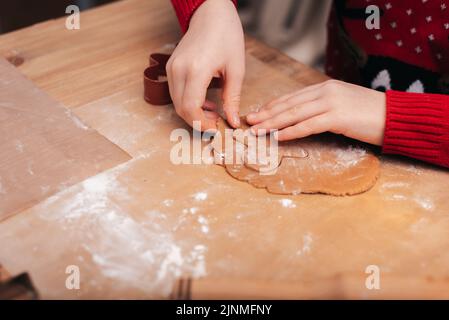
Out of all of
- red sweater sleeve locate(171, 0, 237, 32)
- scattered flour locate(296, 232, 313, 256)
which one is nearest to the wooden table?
scattered flour locate(296, 232, 313, 256)

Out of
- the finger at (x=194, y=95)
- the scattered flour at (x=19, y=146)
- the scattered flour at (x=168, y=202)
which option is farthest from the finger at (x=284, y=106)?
the scattered flour at (x=19, y=146)

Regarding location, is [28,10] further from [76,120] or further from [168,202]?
[168,202]

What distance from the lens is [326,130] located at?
89 cm

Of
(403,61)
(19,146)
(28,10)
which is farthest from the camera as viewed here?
(28,10)

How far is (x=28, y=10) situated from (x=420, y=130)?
168cm

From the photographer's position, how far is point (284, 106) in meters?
0.92

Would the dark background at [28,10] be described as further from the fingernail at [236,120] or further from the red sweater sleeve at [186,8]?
the fingernail at [236,120]

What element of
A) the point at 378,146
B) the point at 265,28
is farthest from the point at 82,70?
the point at 265,28

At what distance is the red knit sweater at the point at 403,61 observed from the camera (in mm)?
873

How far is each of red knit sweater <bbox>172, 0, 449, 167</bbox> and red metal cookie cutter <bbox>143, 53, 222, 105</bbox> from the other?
0.10 metres

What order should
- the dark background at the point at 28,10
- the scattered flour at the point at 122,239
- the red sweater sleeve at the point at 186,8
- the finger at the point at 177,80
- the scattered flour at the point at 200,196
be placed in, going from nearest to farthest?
the scattered flour at the point at 122,239, the scattered flour at the point at 200,196, the finger at the point at 177,80, the red sweater sleeve at the point at 186,8, the dark background at the point at 28,10

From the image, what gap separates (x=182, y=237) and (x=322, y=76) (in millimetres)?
583

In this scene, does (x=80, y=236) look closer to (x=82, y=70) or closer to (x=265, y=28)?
(x=82, y=70)

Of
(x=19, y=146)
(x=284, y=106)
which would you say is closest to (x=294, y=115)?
(x=284, y=106)
